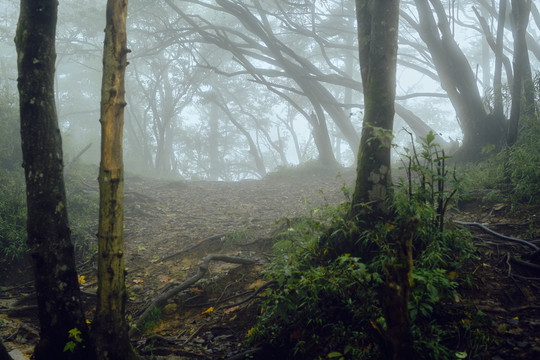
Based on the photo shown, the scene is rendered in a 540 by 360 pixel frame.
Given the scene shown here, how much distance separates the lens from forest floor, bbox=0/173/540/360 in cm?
279

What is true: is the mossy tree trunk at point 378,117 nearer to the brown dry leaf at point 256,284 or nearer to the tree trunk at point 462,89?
the brown dry leaf at point 256,284

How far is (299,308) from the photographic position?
3.33 metres

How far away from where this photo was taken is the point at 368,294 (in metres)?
2.96

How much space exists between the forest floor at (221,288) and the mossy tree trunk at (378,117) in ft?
2.19

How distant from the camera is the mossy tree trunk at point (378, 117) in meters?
3.84

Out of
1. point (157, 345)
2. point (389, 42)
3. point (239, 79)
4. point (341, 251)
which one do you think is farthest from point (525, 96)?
point (239, 79)

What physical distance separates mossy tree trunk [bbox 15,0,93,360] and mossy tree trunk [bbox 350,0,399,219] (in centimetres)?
298

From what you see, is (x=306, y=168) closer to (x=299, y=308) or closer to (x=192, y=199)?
(x=192, y=199)

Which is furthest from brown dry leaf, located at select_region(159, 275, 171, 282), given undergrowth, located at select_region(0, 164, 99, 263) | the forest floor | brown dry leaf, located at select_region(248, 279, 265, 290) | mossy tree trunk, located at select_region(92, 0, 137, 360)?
mossy tree trunk, located at select_region(92, 0, 137, 360)

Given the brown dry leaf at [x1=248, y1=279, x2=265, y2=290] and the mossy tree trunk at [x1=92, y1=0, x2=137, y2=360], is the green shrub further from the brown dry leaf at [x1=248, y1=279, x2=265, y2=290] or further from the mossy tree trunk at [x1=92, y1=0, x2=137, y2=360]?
the brown dry leaf at [x1=248, y1=279, x2=265, y2=290]

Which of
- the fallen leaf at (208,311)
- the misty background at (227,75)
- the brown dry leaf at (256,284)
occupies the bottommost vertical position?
the fallen leaf at (208,311)

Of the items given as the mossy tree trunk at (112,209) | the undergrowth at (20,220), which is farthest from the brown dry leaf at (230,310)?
the undergrowth at (20,220)

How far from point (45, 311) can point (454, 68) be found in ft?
31.8

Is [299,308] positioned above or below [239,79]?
below
